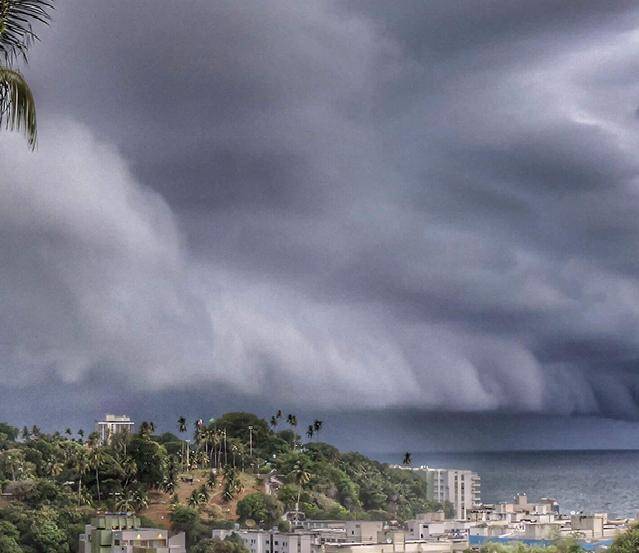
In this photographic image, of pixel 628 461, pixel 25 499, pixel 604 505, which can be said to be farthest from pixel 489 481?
pixel 25 499

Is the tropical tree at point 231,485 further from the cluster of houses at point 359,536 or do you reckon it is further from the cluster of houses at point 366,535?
the cluster of houses at point 359,536

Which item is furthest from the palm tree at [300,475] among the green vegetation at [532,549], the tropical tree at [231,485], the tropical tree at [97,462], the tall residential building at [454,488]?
the green vegetation at [532,549]

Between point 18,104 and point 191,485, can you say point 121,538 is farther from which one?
point 18,104

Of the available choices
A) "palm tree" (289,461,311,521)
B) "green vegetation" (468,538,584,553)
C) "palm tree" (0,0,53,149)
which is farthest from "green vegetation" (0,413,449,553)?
"palm tree" (0,0,53,149)

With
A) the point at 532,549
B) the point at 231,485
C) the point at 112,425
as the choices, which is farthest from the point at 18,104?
the point at 112,425

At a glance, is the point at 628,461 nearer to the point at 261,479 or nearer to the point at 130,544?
the point at 261,479
